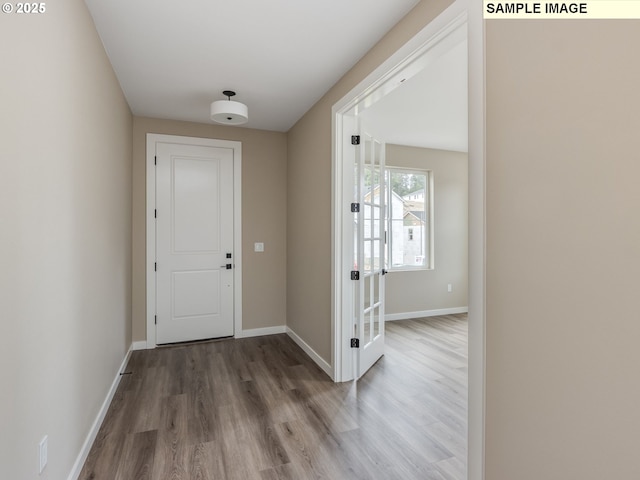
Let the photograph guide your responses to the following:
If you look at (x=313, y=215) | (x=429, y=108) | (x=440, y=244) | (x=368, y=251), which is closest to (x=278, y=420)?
(x=368, y=251)

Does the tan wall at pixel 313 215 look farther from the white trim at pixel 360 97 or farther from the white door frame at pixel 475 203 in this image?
the white door frame at pixel 475 203

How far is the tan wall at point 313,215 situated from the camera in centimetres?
298

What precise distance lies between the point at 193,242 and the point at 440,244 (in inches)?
145

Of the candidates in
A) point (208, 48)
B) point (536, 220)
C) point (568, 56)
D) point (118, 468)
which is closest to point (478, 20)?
point (568, 56)

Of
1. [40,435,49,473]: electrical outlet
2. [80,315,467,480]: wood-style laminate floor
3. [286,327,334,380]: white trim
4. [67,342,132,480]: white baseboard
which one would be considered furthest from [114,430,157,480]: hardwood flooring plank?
[286,327,334,380]: white trim

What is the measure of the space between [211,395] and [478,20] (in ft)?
9.74

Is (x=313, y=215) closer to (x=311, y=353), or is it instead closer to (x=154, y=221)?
(x=311, y=353)

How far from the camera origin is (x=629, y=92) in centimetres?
96

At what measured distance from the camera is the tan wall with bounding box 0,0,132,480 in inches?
43.2

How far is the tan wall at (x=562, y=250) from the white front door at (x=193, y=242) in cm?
324

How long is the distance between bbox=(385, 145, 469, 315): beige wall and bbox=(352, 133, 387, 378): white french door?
5.38 ft

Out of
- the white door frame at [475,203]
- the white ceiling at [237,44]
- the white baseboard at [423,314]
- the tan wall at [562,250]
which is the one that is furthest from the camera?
the white baseboard at [423,314]

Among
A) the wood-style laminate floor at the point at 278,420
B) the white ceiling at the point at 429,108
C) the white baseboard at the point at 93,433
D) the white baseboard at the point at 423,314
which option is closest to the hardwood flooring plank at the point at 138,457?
the wood-style laminate floor at the point at 278,420

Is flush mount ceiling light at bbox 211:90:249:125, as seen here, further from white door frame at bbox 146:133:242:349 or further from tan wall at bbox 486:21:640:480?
tan wall at bbox 486:21:640:480
